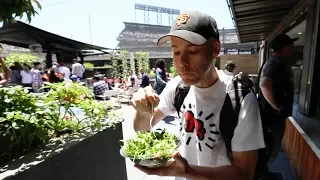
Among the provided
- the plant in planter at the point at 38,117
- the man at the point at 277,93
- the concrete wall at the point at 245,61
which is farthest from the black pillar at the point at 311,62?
the concrete wall at the point at 245,61

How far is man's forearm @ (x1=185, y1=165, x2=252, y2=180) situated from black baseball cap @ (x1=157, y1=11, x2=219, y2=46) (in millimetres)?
600

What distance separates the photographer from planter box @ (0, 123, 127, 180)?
1.50m

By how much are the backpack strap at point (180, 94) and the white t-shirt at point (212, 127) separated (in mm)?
48

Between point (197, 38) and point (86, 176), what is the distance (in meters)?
1.74

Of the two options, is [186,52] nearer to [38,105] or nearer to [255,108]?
[255,108]

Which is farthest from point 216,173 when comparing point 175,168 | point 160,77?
point 160,77

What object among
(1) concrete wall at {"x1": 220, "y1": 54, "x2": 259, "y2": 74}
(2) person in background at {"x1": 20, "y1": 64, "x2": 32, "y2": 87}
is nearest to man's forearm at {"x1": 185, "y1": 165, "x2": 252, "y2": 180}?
(2) person in background at {"x1": 20, "y1": 64, "x2": 32, "y2": 87}

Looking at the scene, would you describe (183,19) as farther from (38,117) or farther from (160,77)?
(160,77)

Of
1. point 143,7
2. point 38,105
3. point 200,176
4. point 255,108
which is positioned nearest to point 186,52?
point 255,108

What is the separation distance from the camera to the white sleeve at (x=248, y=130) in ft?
3.09

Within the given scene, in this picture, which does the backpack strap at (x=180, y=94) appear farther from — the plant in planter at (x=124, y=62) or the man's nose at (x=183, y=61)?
the plant in planter at (x=124, y=62)

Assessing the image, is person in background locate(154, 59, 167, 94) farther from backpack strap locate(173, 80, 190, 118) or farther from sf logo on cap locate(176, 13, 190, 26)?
sf logo on cap locate(176, 13, 190, 26)

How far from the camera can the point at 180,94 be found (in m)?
1.35

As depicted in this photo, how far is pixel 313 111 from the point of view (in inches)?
107
